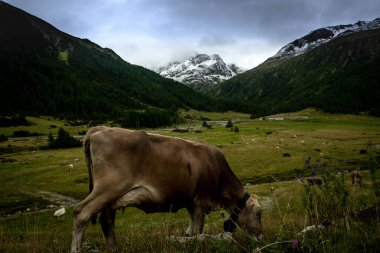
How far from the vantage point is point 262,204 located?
26562 mm

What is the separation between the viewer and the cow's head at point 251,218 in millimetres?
8164

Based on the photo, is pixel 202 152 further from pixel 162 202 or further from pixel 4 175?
pixel 4 175

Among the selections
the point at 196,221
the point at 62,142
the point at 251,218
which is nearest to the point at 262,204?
the point at 251,218

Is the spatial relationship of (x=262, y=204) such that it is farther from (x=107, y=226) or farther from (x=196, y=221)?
(x=107, y=226)

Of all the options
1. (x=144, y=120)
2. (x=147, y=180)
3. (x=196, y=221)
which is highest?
(x=147, y=180)

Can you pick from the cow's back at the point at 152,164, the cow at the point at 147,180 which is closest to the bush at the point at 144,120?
the cow at the point at 147,180

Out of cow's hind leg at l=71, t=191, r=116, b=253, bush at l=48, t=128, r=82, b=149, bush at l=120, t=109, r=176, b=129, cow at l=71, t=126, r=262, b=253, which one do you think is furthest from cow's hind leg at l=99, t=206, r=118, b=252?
bush at l=120, t=109, r=176, b=129

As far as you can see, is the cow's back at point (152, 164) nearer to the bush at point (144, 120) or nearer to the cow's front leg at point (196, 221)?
the cow's front leg at point (196, 221)

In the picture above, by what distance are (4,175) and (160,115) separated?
393ft

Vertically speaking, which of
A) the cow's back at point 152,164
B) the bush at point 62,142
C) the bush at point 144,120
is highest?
the cow's back at point 152,164

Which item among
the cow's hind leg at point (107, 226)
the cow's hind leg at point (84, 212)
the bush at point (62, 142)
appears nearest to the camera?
the cow's hind leg at point (84, 212)

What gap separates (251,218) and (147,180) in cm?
307

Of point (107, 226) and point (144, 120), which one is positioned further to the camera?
point (144, 120)

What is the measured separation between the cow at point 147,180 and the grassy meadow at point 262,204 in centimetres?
58
